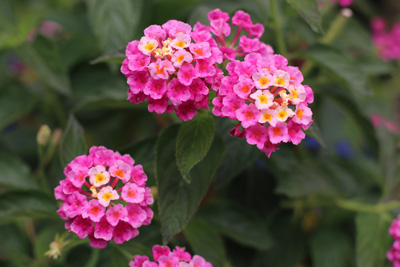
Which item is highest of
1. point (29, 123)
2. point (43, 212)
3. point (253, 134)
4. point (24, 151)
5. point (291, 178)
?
point (253, 134)

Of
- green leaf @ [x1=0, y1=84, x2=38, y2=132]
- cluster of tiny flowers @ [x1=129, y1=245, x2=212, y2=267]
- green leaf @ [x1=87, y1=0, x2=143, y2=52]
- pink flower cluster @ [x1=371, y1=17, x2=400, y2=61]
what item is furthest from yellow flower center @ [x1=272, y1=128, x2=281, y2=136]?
pink flower cluster @ [x1=371, y1=17, x2=400, y2=61]

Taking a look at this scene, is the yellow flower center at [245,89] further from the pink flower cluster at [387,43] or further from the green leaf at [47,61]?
the pink flower cluster at [387,43]

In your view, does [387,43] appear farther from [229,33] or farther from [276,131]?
[276,131]

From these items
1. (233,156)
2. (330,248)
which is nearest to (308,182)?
(330,248)

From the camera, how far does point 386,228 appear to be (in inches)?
37.8

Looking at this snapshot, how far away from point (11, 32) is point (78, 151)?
47 cm

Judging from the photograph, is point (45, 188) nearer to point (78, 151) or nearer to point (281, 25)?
point (78, 151)

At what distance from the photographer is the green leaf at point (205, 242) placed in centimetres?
92

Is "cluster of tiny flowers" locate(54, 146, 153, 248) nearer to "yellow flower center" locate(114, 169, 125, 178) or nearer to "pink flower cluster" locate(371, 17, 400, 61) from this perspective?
"yellow flower center" locate(114, 169, 125, 178)

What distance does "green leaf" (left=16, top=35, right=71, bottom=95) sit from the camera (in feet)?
3.54

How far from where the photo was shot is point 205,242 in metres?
0.95

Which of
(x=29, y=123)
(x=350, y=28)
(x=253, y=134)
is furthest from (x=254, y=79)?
(x=29, y=123)

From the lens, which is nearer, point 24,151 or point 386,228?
point 386,228

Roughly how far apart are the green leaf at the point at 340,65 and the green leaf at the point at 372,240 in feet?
0.84
